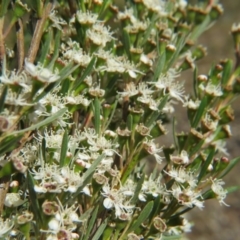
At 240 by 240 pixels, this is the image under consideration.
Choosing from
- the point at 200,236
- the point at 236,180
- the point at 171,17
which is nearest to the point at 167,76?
the point at 171,17

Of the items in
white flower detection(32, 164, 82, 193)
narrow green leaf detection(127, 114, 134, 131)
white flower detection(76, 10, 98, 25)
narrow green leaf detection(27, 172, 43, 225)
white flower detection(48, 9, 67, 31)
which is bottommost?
narrow green leaf detection(27, 172, 43, 225)

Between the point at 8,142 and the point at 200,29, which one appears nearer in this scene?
the point at 8,142

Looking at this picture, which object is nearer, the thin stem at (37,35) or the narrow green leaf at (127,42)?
the thin stem at (37,35)

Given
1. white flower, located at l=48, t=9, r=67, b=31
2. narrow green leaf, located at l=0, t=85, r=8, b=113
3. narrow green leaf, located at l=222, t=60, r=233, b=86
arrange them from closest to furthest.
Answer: narrow green leaf, located at l=0, t=85, r=8, b=113 → white flower, located at l=48, t=9, r=67, b=31 → narrow green leaf, located at l=222, t=60, r=233, b=86

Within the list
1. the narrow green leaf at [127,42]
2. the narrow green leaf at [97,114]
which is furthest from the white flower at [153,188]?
the narrow green leaf at [127,42]

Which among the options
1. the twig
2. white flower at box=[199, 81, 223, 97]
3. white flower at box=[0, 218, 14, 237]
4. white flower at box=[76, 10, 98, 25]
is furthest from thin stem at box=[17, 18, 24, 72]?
white flower at box=[199, 81, 223, 97]

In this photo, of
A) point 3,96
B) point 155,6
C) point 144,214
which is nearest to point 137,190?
point 144,214

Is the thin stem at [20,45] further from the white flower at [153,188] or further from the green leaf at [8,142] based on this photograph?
the white flower at [153,188]

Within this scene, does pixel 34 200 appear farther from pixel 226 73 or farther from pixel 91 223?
pixel 226 73

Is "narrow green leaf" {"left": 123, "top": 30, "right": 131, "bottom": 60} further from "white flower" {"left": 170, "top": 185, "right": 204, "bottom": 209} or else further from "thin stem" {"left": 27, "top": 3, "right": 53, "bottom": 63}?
"white flower" {"left": 170, "top": 185, "right": 204, "bottom": 209}

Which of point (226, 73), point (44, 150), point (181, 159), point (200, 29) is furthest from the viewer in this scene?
point (200, 29)

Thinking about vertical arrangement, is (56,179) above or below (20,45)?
below
